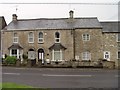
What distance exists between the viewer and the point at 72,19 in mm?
43719

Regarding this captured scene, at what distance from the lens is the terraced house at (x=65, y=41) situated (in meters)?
40.4

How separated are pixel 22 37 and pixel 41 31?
3262 mm

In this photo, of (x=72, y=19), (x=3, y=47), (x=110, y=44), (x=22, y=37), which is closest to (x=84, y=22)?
(x=72, y=19)

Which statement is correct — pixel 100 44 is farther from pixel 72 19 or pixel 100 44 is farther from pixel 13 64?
pixel 13 64

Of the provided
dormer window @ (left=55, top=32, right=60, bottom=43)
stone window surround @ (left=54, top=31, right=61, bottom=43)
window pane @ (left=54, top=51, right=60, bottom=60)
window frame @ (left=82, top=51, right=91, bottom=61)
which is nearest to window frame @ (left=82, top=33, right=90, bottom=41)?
window frame @ (left=82, top=51, right=91, bottom=61)

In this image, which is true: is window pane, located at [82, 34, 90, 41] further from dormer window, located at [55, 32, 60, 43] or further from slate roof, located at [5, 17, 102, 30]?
dormer window, located at [55, 32, 60, 43]

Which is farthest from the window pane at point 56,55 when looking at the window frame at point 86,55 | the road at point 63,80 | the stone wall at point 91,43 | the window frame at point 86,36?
the road at point 63,80

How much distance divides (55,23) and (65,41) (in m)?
4.07

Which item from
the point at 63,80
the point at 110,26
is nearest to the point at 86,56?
the point at 110,26

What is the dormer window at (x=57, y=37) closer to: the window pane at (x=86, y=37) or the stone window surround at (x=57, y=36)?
the stone window surround at (x=57, y=36)

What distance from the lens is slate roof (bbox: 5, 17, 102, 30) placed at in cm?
4162

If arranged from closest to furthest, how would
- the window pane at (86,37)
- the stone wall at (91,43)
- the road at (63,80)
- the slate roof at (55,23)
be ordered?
the road at (63,80), the stone wall at (91,43), the window pane at (86,37), the slate roof at (55,23)

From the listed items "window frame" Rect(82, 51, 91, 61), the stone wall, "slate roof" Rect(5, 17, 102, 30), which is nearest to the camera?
the stone wall

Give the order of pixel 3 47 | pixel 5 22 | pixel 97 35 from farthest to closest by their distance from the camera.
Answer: pixel 5 22 < pixel 3 47 < pixel 97 35
